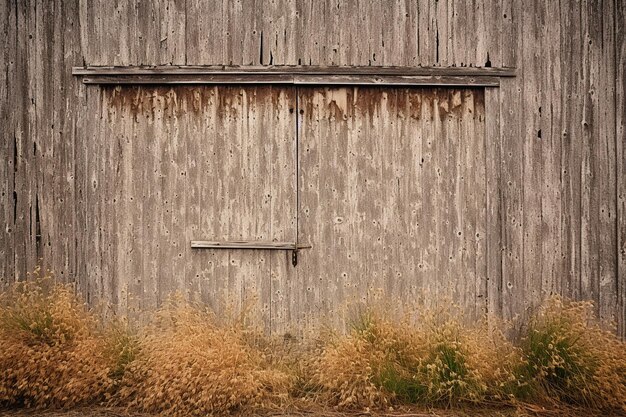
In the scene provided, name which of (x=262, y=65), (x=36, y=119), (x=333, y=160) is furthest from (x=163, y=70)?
(x=333, y=160)

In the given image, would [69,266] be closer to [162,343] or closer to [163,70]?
[162,343]

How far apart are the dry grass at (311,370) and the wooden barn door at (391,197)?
540mm

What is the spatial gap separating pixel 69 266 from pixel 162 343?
61.2 inches

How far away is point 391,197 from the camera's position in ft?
16.6

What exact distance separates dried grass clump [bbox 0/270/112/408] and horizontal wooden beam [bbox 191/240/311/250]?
4.40 ft

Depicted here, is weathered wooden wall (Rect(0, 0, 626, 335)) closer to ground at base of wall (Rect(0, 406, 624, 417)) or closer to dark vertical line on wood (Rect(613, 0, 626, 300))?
dark vertical line on wood (Rect(613, 0, 626, 300))

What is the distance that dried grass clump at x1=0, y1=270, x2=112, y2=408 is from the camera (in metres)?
4.09

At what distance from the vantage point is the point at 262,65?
505 cm

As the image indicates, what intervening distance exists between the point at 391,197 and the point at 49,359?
3684mm

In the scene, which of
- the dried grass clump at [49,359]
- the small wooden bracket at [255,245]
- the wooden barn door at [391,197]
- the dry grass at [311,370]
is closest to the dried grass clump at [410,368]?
the dry grass at [311,370]

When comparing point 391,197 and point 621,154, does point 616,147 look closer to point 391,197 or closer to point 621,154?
point 621,154

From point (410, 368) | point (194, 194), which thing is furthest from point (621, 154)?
point (194, 194)

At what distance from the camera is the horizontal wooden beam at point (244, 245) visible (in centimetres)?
501

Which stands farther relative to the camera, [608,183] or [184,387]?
[608,183]
